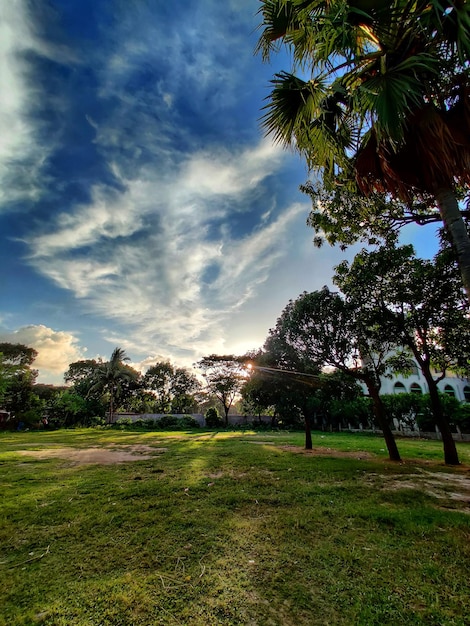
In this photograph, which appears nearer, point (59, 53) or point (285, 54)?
point (285, 54)

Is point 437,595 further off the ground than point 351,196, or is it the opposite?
point 351,196

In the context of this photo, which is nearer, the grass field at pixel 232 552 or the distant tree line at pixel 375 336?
the grass field at pixel 232 552

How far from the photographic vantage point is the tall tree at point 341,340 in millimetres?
9047

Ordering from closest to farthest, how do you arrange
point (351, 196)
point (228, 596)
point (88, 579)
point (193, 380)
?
point (228, 596), point (88, 579), point (351, 196), point (193, 380)

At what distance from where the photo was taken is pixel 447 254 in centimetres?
589

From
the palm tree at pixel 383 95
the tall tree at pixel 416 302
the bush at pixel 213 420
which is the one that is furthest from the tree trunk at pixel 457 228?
the bush at pixel 213 420

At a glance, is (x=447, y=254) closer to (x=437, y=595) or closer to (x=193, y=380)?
(x=437, y=595)

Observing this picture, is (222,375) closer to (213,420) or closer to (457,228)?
(213,420)

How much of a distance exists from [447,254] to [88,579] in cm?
741

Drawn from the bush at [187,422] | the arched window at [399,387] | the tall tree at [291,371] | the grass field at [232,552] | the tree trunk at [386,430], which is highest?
the arched window at [399,387]

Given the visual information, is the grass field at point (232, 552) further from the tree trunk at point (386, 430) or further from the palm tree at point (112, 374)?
the palm tree at point (112, 374)

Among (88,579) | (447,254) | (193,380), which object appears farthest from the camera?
(193,380)

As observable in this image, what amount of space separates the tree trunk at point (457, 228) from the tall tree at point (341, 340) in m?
4.46

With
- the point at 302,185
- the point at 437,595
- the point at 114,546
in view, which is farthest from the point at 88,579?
the point at 302,185
